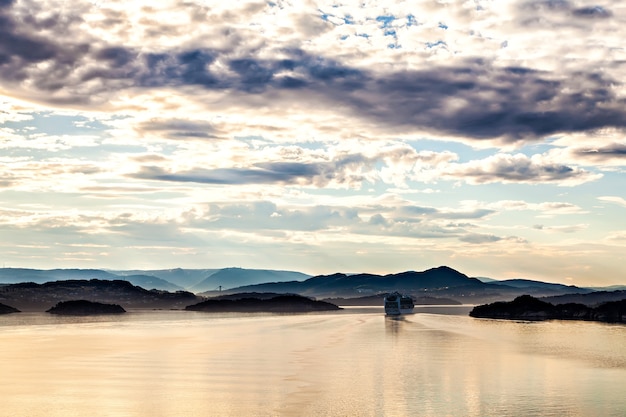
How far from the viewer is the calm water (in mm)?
41562

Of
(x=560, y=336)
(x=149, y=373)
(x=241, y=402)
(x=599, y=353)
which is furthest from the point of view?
(x=560, y=336)

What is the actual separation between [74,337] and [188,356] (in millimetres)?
37395

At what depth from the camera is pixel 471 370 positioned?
6106 cm

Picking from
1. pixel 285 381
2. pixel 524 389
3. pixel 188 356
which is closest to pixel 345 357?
pixel 188 356

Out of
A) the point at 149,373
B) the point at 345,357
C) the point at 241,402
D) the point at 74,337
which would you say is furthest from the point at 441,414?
the point at 74,337

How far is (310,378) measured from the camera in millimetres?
55156

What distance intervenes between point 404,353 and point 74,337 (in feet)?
165

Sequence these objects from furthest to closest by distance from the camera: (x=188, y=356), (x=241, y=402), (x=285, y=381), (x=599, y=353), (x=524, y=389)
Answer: (x=599, y=353)
(x=188, y=356)
(x=285, y=381)
(x=524, y=389)
(x=241, y=402)

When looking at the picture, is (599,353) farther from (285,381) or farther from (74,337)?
(74,337)

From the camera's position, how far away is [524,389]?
4991 cm

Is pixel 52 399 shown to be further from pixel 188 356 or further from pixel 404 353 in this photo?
pixel 404 353

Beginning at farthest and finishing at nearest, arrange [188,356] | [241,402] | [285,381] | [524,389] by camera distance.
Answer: [188,356], [285,381], [524,389], [241,402]

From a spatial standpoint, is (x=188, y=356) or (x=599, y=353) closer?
(x=188, y=356)

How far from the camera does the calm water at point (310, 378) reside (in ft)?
136
